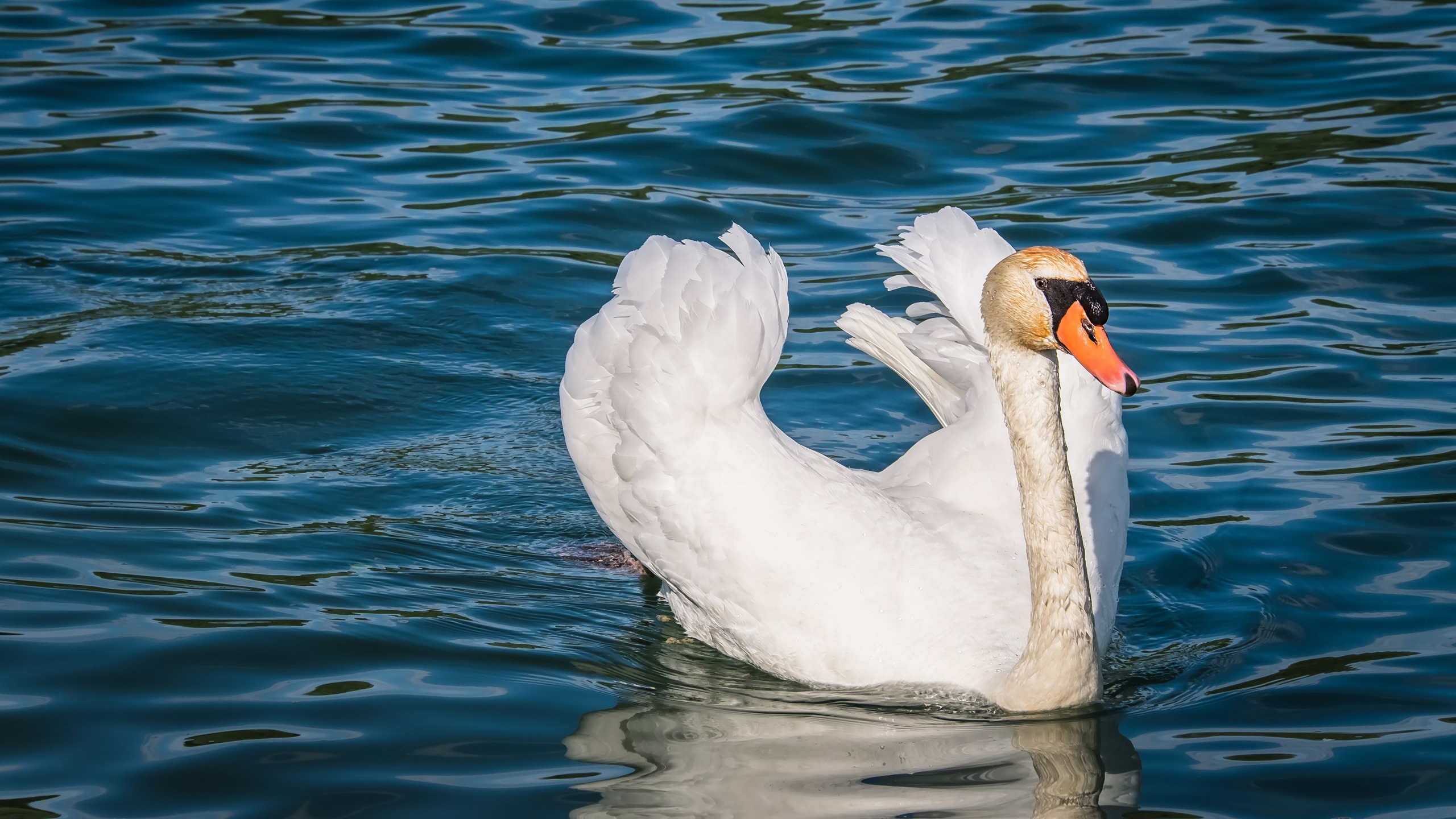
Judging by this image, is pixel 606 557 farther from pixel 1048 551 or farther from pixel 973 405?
pixel 1048 551

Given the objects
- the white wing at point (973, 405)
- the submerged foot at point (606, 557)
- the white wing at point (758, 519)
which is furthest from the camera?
the submerged foot at point (606, 557)

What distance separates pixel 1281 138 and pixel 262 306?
6724 millimetres

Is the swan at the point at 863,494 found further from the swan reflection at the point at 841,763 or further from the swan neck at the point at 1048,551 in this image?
the swan reflection at the point at 841,763

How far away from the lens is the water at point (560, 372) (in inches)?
185

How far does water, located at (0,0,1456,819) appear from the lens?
15.4 ft

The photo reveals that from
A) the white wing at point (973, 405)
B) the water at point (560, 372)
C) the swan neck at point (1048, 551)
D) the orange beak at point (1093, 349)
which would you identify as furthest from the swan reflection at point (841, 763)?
the orange beak at point (1093, 349)

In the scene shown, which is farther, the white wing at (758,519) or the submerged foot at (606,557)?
the submerged foot at (606,557)

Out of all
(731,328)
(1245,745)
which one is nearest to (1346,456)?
(1245,745)

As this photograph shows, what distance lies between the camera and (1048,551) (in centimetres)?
484

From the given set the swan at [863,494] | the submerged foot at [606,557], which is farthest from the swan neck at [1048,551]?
the submerged foot at [606,557]

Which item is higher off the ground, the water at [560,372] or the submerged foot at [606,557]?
the water at [560,372]

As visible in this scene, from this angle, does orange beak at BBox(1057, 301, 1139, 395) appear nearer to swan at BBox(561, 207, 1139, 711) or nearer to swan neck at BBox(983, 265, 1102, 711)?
swan at BBox(561, 207, 1139, 711)

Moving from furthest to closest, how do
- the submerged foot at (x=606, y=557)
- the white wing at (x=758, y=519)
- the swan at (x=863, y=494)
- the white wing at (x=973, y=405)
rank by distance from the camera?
the submerged foot at (x=606, y=557)
the white wing at (x=973, y=405)
the white wing at (x=758, y=519)
the swan at (x=863, y=494)

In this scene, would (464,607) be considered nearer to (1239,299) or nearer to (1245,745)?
(1245,745)
